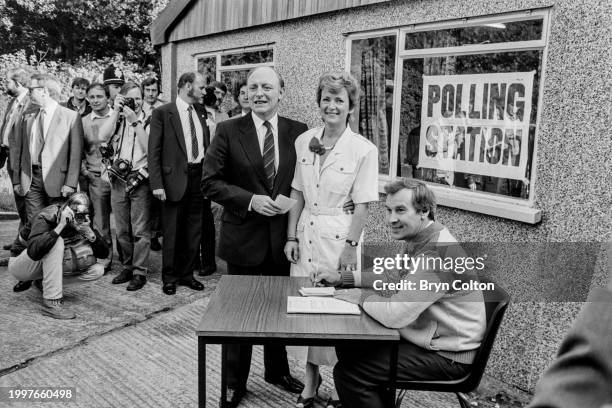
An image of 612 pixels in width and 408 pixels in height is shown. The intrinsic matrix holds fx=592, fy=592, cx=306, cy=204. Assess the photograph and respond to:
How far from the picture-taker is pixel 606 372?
23.1 inches

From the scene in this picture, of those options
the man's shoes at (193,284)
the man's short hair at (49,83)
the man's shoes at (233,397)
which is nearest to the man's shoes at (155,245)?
the man's shoes at (193,284)

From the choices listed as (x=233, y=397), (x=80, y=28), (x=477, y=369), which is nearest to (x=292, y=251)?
(x=233, y=397)

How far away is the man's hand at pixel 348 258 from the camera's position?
11.3 ft

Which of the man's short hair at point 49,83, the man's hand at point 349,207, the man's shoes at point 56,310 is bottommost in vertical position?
the man's shoes at point 56,310

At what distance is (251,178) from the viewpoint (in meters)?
3.73

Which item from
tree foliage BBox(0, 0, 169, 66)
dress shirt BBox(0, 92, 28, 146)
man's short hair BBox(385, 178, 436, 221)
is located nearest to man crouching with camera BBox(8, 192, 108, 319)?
dress shirt BBox(0, 92, 28, 146)

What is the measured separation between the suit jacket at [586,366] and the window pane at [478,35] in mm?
3605

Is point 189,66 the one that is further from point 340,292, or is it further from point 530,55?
point 340,292

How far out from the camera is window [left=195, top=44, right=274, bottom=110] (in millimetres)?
6863

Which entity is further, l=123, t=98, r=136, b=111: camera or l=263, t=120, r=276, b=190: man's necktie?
l=123, t=98, r=136, b=111: camera

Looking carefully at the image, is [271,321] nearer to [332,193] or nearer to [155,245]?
[332,193]

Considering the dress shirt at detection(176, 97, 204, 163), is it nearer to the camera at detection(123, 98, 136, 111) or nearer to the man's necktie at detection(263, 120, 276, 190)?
the camera at detection(123, 98, 136, 111)

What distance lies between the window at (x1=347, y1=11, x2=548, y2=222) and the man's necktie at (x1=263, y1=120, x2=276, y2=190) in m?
1.46

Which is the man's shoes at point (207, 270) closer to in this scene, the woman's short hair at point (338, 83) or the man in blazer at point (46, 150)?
the man in blazer at point (46, 150)
